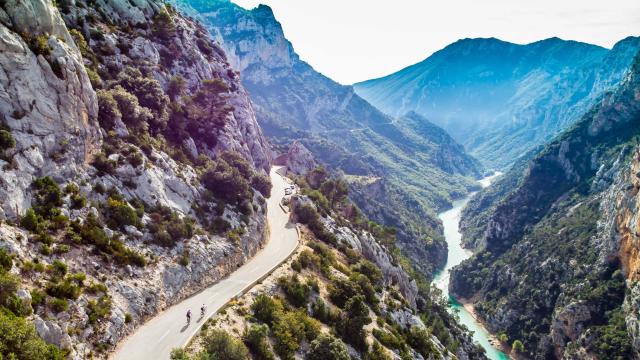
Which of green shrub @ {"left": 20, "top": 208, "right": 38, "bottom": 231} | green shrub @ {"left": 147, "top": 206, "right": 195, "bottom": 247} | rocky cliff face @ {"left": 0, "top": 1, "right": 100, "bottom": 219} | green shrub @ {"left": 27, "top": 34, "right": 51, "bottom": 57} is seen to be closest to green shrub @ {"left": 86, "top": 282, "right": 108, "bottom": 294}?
green shrub @ {"left": 20, "top": 208, "right": 38, "bottom": 231}

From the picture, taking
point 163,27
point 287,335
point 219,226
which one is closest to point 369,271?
point 219,226

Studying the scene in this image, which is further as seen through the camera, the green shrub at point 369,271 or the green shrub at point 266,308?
the green shrub at point 369,271

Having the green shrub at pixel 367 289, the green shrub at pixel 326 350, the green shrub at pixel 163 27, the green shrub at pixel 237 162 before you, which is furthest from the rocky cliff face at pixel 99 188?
the green shrub at pixel 367 289

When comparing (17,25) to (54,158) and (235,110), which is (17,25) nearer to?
(54,158)

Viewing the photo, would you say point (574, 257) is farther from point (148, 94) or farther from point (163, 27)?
point (163, 27)

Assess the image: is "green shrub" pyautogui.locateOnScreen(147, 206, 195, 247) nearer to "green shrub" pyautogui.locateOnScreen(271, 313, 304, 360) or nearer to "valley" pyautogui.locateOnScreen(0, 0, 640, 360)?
"valley" pyautogui.locateOnScreen(0, 0, 640, 360)

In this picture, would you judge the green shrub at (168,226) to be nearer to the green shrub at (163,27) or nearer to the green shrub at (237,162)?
the green shrub at (237,162)

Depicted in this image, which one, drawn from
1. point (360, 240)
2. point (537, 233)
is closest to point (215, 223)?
point (360, 240)
